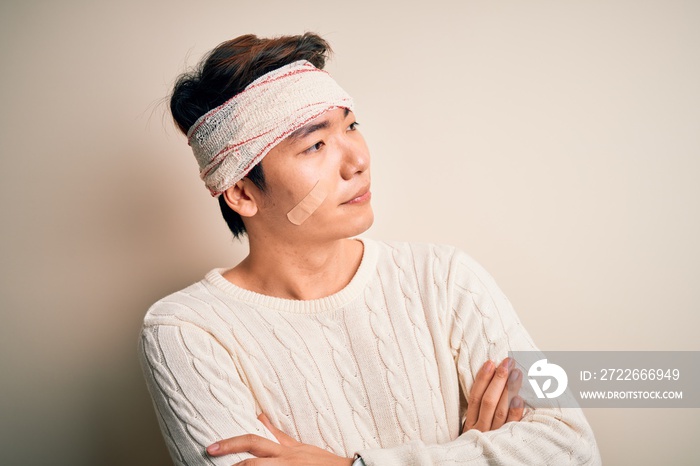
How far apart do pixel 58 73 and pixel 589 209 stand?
201cm

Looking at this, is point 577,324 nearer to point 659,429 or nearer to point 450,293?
point 659,429

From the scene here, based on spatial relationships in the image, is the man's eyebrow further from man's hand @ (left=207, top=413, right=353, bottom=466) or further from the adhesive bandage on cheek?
man's hand @ (left=207, top=413, right=353, bottom=466)

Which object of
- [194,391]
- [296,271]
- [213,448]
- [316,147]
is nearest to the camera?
[213,448]

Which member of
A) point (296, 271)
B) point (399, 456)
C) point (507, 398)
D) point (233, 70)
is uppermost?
point (233, 70)

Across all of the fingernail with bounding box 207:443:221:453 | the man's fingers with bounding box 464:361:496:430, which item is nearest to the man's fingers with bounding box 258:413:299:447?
the fingernail with bounding box 207:443:221:453

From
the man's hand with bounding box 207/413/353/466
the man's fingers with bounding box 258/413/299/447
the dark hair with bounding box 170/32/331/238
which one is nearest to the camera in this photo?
the man's hand with bounding box 207/413/353/466

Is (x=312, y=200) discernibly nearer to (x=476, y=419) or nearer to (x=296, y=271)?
(x=296, y=271)

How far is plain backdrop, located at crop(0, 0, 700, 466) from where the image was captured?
217 centimetres

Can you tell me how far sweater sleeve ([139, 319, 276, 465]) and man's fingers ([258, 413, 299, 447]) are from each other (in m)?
0.04

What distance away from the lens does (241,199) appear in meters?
1.82

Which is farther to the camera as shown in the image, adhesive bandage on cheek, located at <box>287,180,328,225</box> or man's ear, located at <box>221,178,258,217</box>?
man's ear, located at <box>221,178,258,217</box>

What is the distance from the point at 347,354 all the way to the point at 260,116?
73cm

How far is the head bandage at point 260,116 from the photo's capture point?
1.69m

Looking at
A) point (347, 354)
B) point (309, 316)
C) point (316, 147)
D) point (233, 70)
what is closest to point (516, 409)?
point (347, 354)
